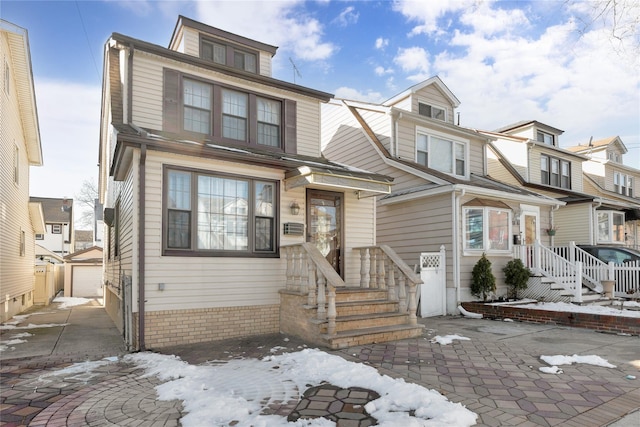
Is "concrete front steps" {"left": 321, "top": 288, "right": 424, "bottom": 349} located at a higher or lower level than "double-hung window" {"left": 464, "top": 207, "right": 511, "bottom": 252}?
lower

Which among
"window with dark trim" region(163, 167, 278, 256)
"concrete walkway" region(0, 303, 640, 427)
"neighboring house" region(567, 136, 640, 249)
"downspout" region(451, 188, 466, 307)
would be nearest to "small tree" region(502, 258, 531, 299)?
"downspout" region(451, 188, 466, 307)

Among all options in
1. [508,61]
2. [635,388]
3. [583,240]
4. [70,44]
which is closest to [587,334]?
[635,388]

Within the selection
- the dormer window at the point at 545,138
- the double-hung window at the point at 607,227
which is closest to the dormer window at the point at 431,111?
the dormer window at the point at 545,138

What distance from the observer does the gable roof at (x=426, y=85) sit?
13.9 m

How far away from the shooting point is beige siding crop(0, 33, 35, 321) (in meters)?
10.3

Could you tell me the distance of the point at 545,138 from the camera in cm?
1869

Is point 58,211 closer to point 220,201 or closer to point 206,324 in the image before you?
point 220,201

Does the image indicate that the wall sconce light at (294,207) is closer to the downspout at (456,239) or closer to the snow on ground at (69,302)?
the downspout at (456,239)

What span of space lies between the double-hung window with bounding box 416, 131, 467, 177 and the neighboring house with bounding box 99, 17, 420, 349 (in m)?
4.86

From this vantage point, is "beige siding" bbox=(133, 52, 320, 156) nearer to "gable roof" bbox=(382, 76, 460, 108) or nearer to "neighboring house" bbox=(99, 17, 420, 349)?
"neighboring house" bbox=(99, 17, 420, 349)

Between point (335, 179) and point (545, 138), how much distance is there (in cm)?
1540

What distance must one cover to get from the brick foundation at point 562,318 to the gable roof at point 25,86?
1354cm

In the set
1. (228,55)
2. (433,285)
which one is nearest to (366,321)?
(433,285)

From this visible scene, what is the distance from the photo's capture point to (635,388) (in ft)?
14.4
